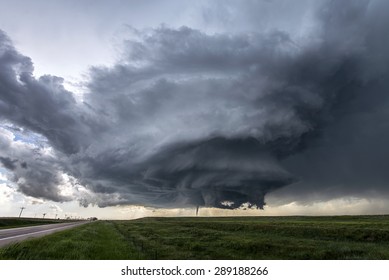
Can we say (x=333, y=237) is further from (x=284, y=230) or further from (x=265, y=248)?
(x=265, y=248)

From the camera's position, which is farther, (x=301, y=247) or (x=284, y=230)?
(x=284, y=230)

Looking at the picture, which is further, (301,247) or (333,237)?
(333,237)

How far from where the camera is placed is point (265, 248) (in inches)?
1363

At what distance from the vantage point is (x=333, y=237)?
55.8 meters

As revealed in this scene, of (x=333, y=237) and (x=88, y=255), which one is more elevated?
(x=333, y=237)
